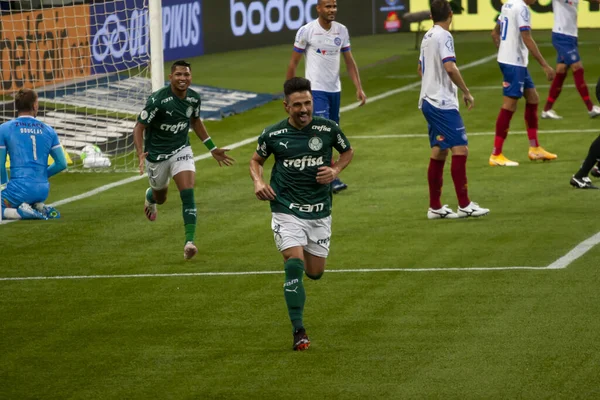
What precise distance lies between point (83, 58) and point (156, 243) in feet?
35.3

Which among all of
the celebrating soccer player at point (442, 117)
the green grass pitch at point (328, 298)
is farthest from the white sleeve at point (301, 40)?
the celebrating soccer player at point (442, 117)

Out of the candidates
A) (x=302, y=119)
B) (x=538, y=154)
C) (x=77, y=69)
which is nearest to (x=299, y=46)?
(x=538, y=154)

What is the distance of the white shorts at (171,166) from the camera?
40.8 ft

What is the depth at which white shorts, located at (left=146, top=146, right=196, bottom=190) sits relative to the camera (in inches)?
490

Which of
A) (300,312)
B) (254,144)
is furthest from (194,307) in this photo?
(254,144)

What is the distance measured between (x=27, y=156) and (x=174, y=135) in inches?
104

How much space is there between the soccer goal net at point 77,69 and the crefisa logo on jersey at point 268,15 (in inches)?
436

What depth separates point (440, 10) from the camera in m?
13.3

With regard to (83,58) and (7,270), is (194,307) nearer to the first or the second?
(7,270)

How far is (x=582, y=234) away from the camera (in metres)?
12.5

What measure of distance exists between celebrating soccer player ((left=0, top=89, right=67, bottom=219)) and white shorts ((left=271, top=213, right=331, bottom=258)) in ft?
19.6

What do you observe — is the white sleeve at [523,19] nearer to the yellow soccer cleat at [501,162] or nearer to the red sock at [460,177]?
the yellow soccer cleat at [501,162]

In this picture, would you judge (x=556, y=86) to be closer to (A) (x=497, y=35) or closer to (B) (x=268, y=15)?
(A) (x=497, y=35)

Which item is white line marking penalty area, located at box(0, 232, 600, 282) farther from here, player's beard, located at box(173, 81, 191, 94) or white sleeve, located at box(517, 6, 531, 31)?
white sleeve, located at box(517, 6, 531, 31)
